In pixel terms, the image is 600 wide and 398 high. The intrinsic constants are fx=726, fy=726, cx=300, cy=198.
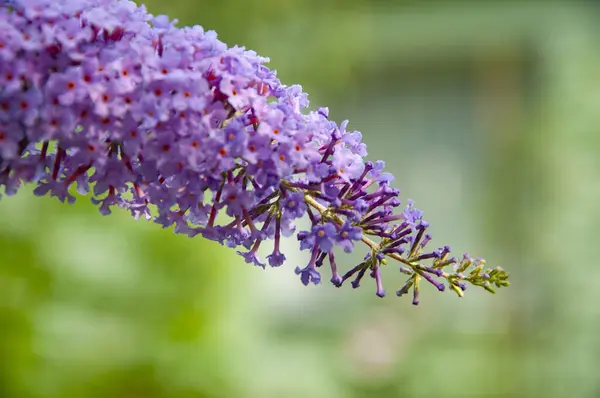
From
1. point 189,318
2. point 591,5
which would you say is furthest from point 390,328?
point 591,5

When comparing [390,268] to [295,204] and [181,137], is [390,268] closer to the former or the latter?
[295,204]

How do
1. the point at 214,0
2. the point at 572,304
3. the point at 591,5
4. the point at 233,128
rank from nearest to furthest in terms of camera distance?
the point at 233,128 → the point at 214,0 → the point at 572,304 → the point at 591,5

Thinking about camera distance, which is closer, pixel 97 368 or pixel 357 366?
pixel 97 368

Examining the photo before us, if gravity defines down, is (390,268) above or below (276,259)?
above

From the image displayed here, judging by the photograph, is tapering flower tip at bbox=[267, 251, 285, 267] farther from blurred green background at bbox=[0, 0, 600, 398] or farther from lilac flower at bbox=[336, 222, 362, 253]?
blurred green background at bbox=[0, 0, 600, 398]

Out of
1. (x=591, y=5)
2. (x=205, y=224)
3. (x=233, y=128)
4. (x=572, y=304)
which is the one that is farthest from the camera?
(x=591, y=5)

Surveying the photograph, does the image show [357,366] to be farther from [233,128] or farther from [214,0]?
[233,128]

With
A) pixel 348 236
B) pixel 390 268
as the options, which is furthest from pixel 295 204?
pixel 390 268
